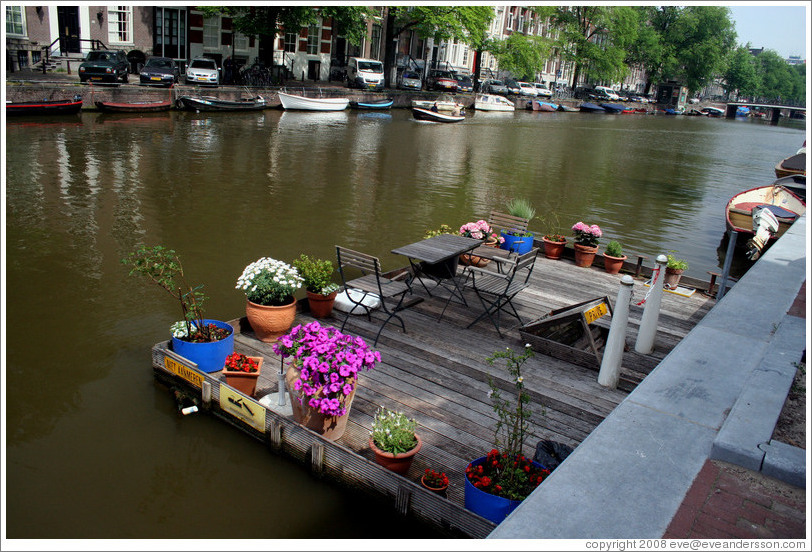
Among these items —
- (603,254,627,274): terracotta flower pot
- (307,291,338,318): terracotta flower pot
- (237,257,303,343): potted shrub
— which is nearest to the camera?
(237,257,303,343): potted shrub

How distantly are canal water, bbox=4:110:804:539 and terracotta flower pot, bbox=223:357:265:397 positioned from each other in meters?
0.40

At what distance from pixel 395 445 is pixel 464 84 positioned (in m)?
52.6

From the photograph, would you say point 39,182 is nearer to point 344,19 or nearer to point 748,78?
point 344,19

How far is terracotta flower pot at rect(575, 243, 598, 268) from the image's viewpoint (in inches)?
425

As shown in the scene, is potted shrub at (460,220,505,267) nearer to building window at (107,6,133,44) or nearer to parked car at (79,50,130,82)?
parked car at (79,50,130,82)

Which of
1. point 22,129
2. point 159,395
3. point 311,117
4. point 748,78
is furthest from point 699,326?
point 748,78

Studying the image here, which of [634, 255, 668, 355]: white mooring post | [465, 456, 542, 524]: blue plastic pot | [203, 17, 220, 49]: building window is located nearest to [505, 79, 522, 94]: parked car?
[203, 17, 220, 49]: building window

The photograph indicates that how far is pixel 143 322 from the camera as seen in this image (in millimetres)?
8547

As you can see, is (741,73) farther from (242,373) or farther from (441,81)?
(242,373)

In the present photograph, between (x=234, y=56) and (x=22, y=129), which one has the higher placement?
(x=234, y=56)

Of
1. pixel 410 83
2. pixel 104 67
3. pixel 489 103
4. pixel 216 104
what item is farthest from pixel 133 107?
pixel 489 103

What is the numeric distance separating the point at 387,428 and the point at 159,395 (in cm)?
279

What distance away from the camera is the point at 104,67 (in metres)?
29.2

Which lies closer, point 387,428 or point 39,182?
point 387,428
